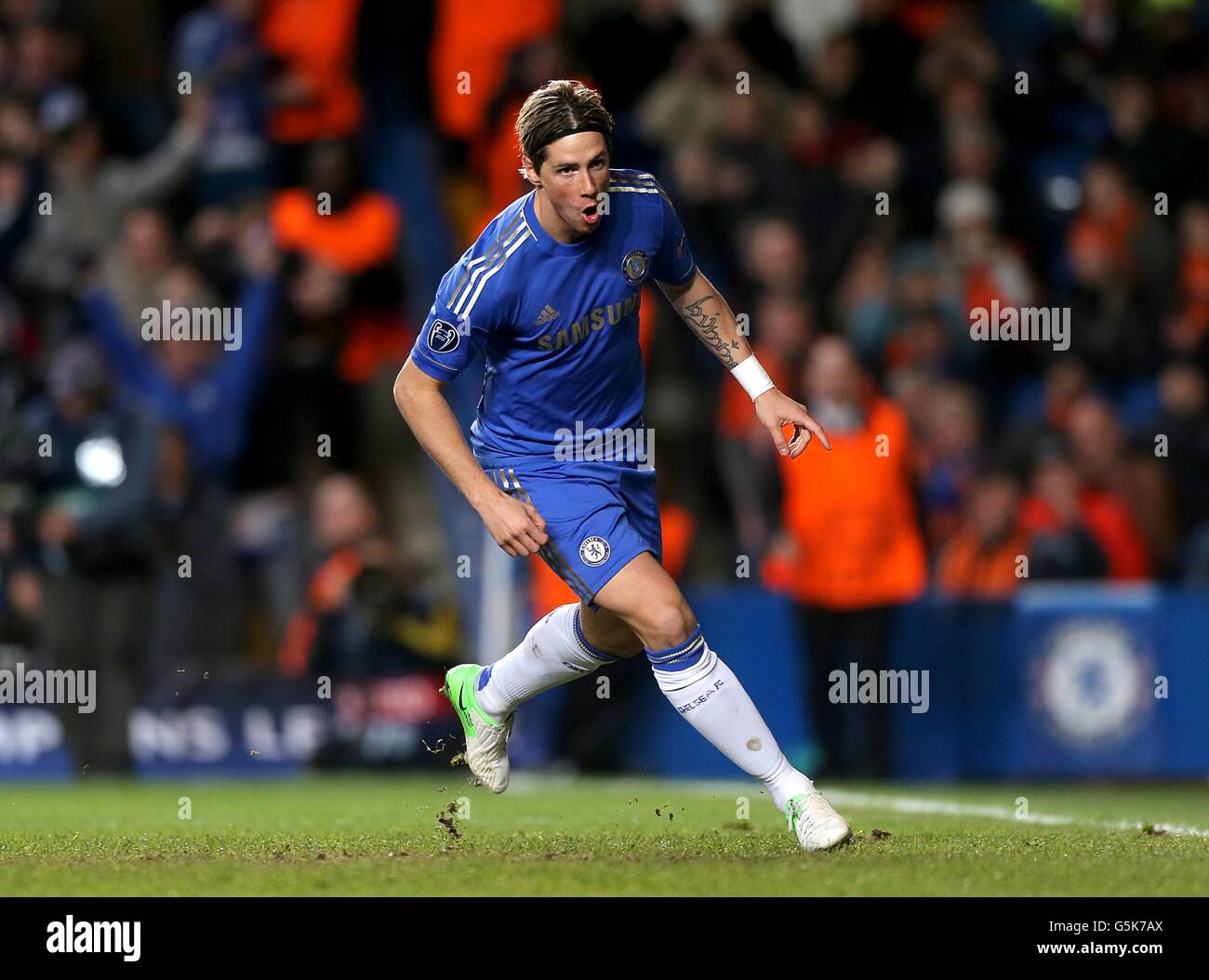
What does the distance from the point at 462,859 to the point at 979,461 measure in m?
7.10

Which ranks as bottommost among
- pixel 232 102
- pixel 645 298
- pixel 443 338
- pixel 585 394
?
pixel 585 394

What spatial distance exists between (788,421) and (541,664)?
1.30 meters

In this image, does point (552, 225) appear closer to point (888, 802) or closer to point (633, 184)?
point (633, 184)

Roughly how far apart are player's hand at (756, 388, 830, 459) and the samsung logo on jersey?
0.57 meters

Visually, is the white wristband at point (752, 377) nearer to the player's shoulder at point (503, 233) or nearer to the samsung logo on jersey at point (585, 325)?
the samsung logo on jersey at point (585, 325)

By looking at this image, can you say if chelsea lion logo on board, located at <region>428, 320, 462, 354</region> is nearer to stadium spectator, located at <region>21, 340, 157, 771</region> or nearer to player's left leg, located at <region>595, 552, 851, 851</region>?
player's left leg, located at <region>595, 552, 851, 851</region>

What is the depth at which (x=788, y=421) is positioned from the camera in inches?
274

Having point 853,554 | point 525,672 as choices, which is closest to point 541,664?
point 525,672

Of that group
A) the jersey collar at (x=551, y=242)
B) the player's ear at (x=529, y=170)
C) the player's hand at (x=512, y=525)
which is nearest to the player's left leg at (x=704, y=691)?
the player's hand at (x=512, y=525)

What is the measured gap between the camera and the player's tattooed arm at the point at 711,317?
286 inches

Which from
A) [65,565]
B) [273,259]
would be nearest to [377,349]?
[273,259]

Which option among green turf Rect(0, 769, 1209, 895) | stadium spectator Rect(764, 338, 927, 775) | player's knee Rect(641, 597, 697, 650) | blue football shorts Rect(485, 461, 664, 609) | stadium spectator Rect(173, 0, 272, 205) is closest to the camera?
green turf Rect(0, 769, 1209, 895)

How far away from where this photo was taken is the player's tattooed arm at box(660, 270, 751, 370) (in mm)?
7273

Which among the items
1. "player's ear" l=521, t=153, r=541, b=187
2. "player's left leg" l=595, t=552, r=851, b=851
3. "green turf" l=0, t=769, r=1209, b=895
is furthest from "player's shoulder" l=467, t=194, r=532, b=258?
"green turf" l=0, t=769, r=1209, b=895
